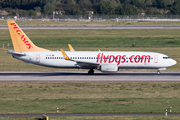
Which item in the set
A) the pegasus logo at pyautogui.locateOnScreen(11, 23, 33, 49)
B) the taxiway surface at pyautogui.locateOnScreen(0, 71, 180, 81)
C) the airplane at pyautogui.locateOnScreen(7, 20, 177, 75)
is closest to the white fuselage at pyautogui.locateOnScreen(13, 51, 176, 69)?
the airplane at pyautogui.locateOnScreen(7, 20, 177, 75)

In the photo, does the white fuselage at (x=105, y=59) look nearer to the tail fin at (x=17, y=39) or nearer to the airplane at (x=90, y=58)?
the airplane at (x=90, y=58)

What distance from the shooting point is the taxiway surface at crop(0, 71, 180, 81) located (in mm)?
44656

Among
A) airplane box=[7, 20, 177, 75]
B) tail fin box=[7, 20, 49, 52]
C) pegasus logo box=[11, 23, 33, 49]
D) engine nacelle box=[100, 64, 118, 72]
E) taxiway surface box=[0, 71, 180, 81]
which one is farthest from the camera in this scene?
pegasus logo box=[11, 23, 33, 49]

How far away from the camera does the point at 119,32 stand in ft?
349

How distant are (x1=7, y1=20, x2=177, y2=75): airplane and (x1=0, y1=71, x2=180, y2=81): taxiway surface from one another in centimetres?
131

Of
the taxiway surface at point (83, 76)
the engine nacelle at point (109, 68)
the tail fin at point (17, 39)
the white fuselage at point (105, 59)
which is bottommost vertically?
the taxiway surface at point (83, 76)

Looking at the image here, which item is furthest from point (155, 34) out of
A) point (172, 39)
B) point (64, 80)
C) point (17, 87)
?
point (17, 87)

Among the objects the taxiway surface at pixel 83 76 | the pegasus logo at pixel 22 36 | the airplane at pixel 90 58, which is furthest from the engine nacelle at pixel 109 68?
the pegasus logo at pixel 22 36

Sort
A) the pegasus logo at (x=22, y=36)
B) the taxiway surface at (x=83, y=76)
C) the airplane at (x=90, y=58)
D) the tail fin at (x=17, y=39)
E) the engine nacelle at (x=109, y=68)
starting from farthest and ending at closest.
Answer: the pegasus logo at (x=22, y=36), the tail fin at (x=17, y=39), the airplane at (x=90, y=58), the engine nacelle at (x=109, y=68), the taxiway surface at (x=83, y=76)

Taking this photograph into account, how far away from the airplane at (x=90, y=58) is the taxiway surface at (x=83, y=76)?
131cm

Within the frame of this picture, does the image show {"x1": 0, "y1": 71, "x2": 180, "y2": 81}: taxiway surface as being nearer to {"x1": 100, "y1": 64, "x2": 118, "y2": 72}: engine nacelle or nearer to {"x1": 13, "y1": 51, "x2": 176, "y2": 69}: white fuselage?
{"x1": 100, "y1": 64, "x2": 118, "y2": 72}: engine nacelle

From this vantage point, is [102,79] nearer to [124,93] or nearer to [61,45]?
[124,93]

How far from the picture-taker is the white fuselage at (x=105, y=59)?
4762cm

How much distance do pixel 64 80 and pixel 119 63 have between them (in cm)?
946
